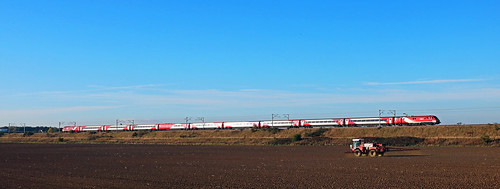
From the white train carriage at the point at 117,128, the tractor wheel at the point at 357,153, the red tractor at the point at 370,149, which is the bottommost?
the tractor wheel at the point at 357,153

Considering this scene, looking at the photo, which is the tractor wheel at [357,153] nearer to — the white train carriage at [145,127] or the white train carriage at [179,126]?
the white train carriage at [179,126]

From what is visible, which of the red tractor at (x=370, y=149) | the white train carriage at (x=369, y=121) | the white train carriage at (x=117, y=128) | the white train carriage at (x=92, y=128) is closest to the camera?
the red tractor at (x=370, y=149)

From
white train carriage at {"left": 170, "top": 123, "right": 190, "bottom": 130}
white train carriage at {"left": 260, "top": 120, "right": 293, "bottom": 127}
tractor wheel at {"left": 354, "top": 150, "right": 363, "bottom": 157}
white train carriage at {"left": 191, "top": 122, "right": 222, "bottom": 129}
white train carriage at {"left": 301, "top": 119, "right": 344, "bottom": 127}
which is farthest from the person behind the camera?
white train carriage at {"left": 170, "top": 123, "right": 190, "bottom": 130}

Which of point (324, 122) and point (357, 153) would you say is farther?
point (324, 122)

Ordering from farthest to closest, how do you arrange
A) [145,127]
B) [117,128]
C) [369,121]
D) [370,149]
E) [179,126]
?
[117,128], [145,127], [179,126], [369,121], [370,149]

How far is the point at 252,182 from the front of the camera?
25.2 m

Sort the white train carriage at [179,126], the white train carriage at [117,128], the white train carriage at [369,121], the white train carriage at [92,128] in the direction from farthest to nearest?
1. the white train carriage at [92,128]
2. the white train carriage at [117,128]
3. the white train carriage at [179,126]
4. the white train carriage at [369,121]

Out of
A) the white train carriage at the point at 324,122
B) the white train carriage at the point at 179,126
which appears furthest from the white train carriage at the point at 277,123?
the white train carriage at the point at 179,126

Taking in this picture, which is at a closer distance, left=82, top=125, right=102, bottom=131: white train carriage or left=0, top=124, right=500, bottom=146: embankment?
left=0, top=124, right=500, bottom=146: embankment

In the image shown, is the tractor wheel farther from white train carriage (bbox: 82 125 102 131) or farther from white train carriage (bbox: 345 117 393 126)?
white train carriage (bbox: 82 125 102 131)

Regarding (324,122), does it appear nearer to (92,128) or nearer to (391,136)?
(391,136)

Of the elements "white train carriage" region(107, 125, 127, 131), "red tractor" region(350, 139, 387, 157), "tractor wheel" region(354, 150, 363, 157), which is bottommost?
"tractor wheel" region(354, 150, 363, 157)

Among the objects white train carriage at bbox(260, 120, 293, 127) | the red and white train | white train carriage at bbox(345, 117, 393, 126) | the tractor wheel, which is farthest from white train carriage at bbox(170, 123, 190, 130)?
the tractor wheel

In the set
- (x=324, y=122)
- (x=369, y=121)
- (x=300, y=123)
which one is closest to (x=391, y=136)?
(x=369, y=121)
